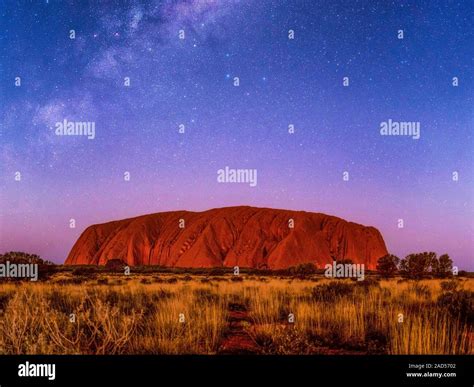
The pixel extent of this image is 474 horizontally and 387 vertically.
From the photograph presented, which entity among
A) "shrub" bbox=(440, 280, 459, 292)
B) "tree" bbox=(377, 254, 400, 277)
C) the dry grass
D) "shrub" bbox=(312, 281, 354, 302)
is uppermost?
the dry grass

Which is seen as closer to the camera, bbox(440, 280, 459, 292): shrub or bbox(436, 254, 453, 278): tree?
bbox(440, 280, 459, 292): shrub

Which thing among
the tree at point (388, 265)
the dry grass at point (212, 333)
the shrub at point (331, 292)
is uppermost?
the dry grass at point (212, 333)

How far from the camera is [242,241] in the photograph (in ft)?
180

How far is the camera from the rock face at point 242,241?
52.1 meters

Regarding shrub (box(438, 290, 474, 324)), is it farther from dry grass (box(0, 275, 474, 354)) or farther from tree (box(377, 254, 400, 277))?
tree (box(377, 254, 400, 277))

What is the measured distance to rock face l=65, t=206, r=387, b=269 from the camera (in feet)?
171

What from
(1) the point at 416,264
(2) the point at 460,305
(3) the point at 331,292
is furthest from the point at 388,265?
(2) the point at 460,305
